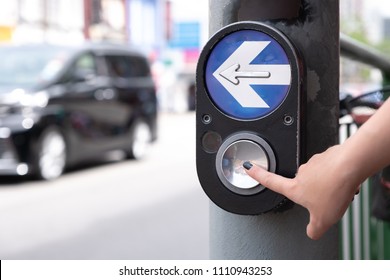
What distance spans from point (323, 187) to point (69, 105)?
27.7 feet

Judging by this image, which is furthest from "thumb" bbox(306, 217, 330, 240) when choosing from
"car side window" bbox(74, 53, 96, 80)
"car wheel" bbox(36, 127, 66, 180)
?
"car side window" bbox(74, 53, 96, 80)

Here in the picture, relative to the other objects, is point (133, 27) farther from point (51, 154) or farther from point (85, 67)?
point (51, 154)

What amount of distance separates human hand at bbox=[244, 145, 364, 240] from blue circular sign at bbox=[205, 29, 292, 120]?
0.38 feet

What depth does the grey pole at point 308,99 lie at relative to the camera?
1.18 m

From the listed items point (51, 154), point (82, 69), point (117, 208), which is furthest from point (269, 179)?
point (82, 69)

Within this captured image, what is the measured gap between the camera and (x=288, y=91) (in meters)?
1.15

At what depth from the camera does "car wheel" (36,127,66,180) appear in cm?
857

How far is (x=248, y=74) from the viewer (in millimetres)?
1163

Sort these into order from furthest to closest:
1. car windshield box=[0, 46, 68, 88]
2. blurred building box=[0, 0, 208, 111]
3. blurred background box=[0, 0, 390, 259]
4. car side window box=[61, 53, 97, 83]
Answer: blurred building box=[0, 0, 208, 111] → car side window box=[61, 53, 97, 83] → car windshield box=[0, 46, 68, 88] → blurred background box=[0, 0, 390, 259]

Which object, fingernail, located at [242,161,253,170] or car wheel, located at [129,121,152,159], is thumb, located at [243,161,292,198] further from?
car wheel, located at [129,121,152,159]

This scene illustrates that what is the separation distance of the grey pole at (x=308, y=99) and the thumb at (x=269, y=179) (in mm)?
89

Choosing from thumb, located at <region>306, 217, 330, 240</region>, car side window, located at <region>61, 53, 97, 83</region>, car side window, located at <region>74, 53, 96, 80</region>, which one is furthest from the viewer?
car side window, located at <region>74, 53, 96, 80</region>

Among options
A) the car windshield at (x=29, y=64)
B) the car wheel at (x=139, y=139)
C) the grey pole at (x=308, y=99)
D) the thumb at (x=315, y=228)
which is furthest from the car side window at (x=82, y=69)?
the thumb at (x=315, y=228)
